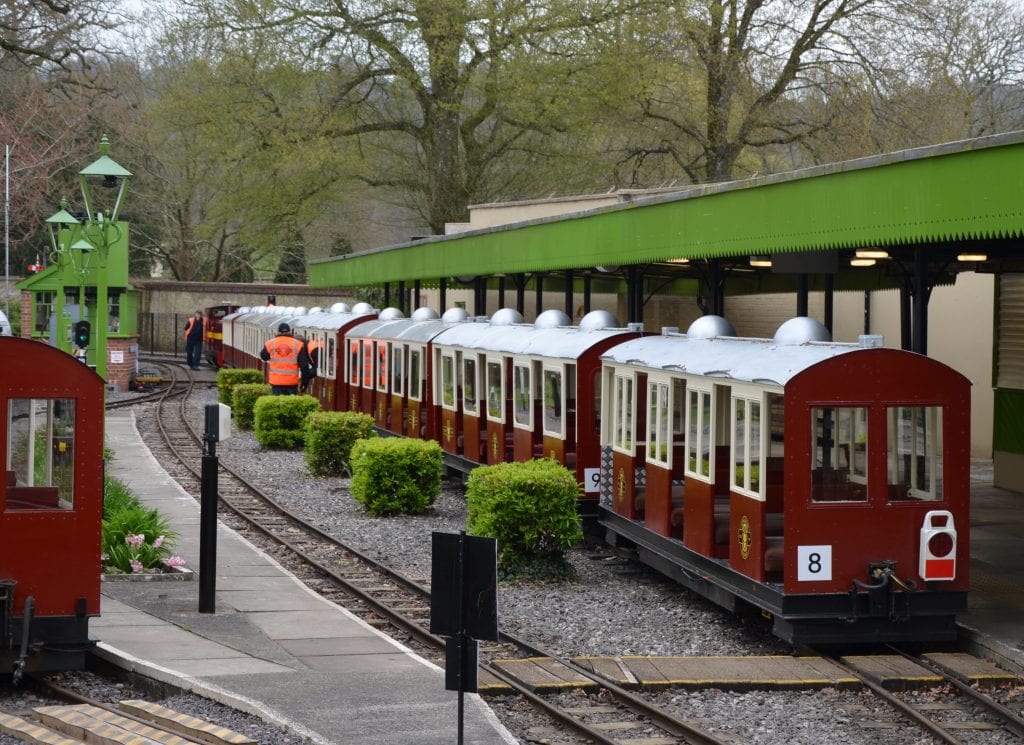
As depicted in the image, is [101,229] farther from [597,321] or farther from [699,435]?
[699,435]

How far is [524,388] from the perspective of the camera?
17.4 meters

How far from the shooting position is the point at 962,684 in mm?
9594

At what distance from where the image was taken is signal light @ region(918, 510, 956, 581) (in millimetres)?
10467

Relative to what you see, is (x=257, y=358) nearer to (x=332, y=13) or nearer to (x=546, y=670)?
(x=332, y=13)

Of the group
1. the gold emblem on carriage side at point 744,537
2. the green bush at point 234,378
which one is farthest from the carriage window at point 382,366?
the gold emblem on carriage side at point 744,537

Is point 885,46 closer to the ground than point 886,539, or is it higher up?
higher up

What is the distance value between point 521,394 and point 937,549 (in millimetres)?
7692

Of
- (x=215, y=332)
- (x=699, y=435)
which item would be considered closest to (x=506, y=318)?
(x=699, y=435)

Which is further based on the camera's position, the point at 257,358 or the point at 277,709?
the point at 257,358

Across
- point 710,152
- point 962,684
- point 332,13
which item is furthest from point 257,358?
point 962,684

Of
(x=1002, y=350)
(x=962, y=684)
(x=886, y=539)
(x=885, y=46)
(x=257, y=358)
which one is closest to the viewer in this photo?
(x=962, y=684)

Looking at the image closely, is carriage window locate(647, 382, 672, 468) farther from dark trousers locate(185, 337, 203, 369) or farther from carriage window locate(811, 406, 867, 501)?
dark trousers locate(185, 337, 203, 369)

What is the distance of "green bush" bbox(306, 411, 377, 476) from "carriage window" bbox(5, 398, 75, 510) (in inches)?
500

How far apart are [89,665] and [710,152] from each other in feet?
98.7
